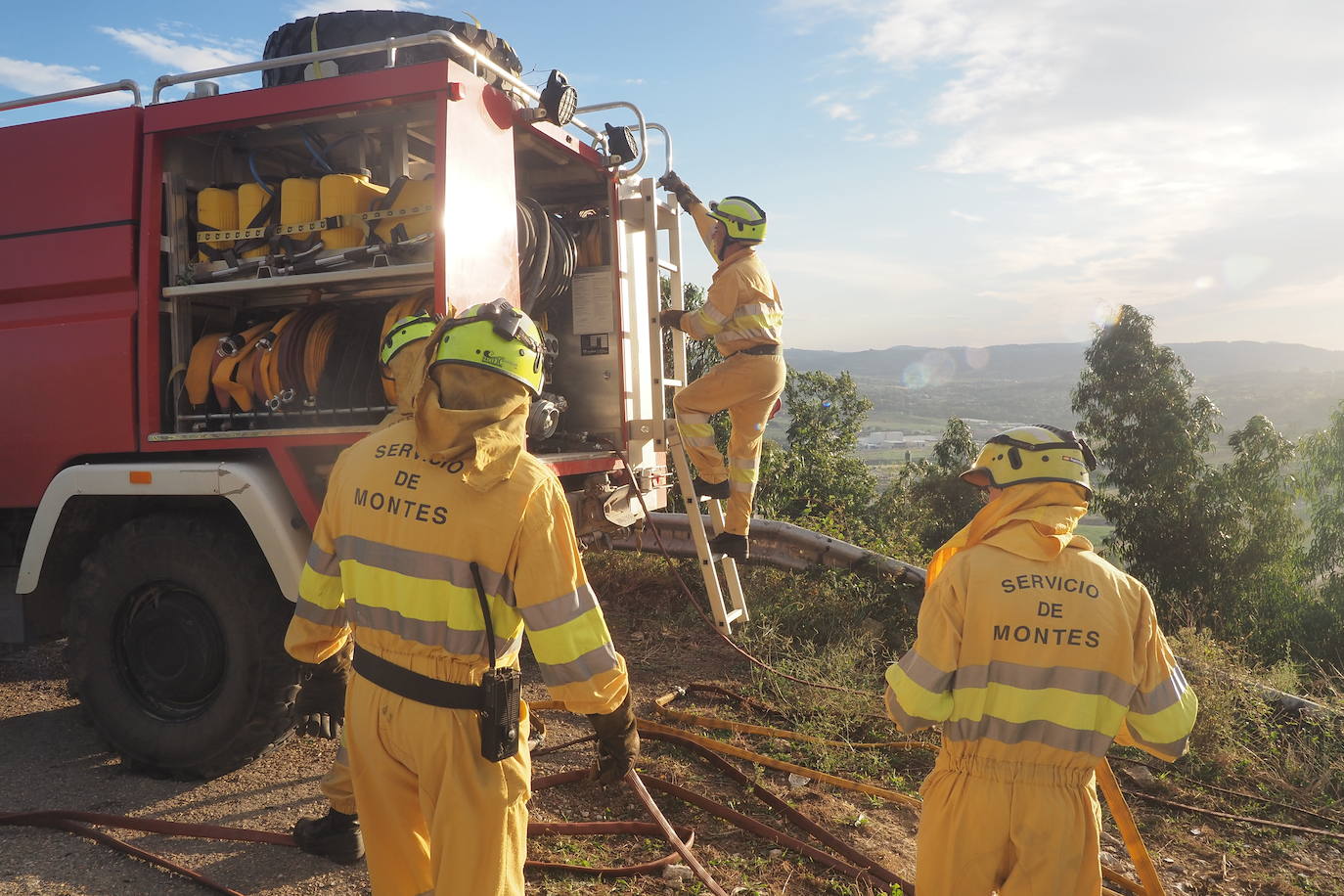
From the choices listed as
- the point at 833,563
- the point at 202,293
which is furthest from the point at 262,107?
the point at 833,563

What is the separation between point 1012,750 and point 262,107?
3.59m

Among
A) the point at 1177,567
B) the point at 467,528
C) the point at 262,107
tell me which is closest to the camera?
the point at 467,528

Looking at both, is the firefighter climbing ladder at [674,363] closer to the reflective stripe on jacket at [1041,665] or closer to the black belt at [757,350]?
the black belt at [757,350]

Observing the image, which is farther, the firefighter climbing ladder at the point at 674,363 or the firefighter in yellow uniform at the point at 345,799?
the firefighter climbing ladder at the point at 674,363

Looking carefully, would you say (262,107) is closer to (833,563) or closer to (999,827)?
(999,827)

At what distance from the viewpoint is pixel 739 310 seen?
5.17 metres

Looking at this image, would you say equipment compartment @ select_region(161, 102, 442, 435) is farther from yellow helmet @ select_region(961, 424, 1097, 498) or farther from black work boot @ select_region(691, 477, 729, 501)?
yellow helmet @ select_region(961, 424, 1097, 498)

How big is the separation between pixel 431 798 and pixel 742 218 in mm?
3960

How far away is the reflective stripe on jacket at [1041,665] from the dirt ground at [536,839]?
122cm

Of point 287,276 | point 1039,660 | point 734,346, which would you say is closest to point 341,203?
point 287,276

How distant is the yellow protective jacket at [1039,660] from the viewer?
2205mm

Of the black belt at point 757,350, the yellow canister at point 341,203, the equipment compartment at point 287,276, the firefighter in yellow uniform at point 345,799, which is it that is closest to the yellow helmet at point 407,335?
the firefighter in yellow uniform at point 345,799

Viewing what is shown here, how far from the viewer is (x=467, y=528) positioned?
80.3 inches

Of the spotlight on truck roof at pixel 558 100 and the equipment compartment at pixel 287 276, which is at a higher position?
the spotlight on truck roof at pixel 558 100
